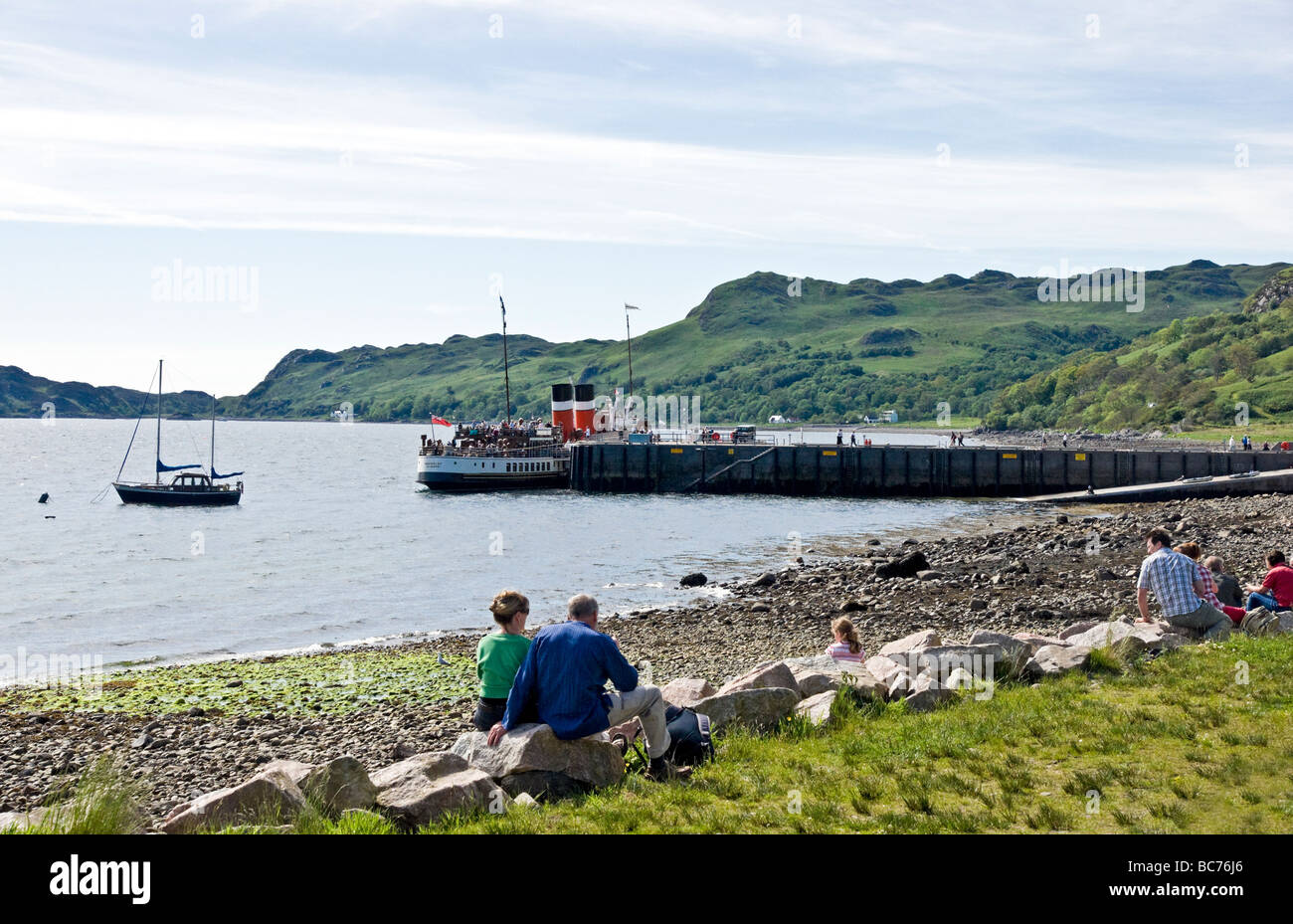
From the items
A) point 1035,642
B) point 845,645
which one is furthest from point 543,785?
point 1035,642

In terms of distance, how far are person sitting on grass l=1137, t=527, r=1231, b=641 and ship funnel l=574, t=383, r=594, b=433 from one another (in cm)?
8426

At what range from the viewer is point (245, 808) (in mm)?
8305

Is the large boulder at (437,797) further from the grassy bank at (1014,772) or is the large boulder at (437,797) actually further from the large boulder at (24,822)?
the large boulder at (24,822)

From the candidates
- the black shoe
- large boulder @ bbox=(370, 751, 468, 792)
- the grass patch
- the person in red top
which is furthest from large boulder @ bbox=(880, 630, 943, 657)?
the grass patch

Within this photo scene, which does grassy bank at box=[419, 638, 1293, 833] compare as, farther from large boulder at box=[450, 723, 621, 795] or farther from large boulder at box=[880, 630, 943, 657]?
large boulder at box=[880, 630, 943, 657]

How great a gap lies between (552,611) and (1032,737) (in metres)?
23.5

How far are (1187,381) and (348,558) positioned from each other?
138200mm

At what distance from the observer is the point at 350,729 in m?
17.1

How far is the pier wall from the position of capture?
6950 cm

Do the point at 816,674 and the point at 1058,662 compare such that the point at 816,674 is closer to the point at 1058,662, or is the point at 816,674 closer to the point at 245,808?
the point at 1058,662

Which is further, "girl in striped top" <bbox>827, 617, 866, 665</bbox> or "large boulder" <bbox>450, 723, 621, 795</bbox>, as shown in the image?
"girl in striped top" <bbox>827, 617, 866, 665</bbox>

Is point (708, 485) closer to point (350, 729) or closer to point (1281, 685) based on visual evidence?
point (350, 729)

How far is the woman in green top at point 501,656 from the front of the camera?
32.0 feet
